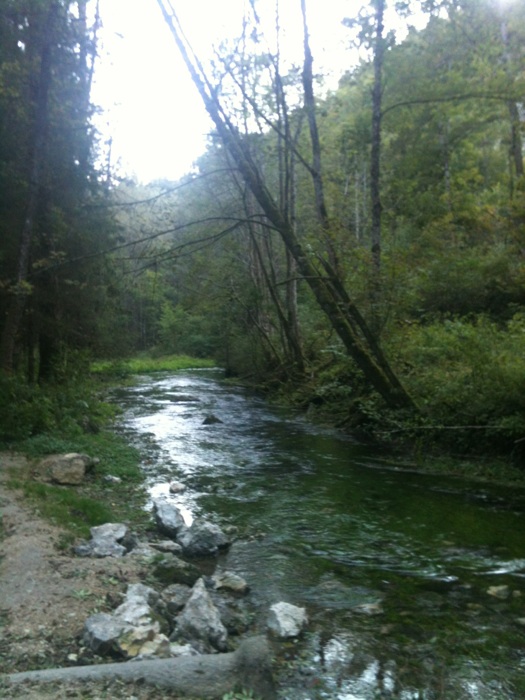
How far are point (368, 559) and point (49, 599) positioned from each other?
372cm

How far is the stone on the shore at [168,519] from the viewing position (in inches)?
345

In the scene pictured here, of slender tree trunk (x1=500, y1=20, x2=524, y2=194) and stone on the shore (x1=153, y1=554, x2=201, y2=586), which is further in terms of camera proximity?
slender tree trunk (x1=500, y1=20, x2=524, y2=194)

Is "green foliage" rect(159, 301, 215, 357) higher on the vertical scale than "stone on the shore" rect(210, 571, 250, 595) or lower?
higher

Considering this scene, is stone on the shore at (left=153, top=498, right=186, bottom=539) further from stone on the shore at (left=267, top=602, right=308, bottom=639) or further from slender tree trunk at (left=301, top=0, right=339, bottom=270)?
slender tree trunk at (left=301, top=0, right=339, bottom=270)

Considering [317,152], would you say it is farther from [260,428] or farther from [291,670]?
[291,670]

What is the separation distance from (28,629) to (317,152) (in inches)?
653

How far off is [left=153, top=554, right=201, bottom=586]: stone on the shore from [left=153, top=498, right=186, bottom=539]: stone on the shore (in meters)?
1.38

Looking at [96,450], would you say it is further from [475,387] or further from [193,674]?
[193,674]

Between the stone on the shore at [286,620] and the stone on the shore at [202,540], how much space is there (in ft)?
6.31

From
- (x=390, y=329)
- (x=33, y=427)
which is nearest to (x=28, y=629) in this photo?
(x=33, y=427)

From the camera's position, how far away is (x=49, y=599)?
5.82 m

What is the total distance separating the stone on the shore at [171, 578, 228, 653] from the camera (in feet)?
18.2

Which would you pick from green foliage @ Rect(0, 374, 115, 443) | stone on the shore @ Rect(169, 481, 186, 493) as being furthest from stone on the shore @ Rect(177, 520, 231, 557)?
green foliage @ Rect(0, 374, 115, 443)


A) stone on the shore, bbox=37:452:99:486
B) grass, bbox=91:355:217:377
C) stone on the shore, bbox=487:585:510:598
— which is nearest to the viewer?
stone on the shore, bbox=487:585:510:598
